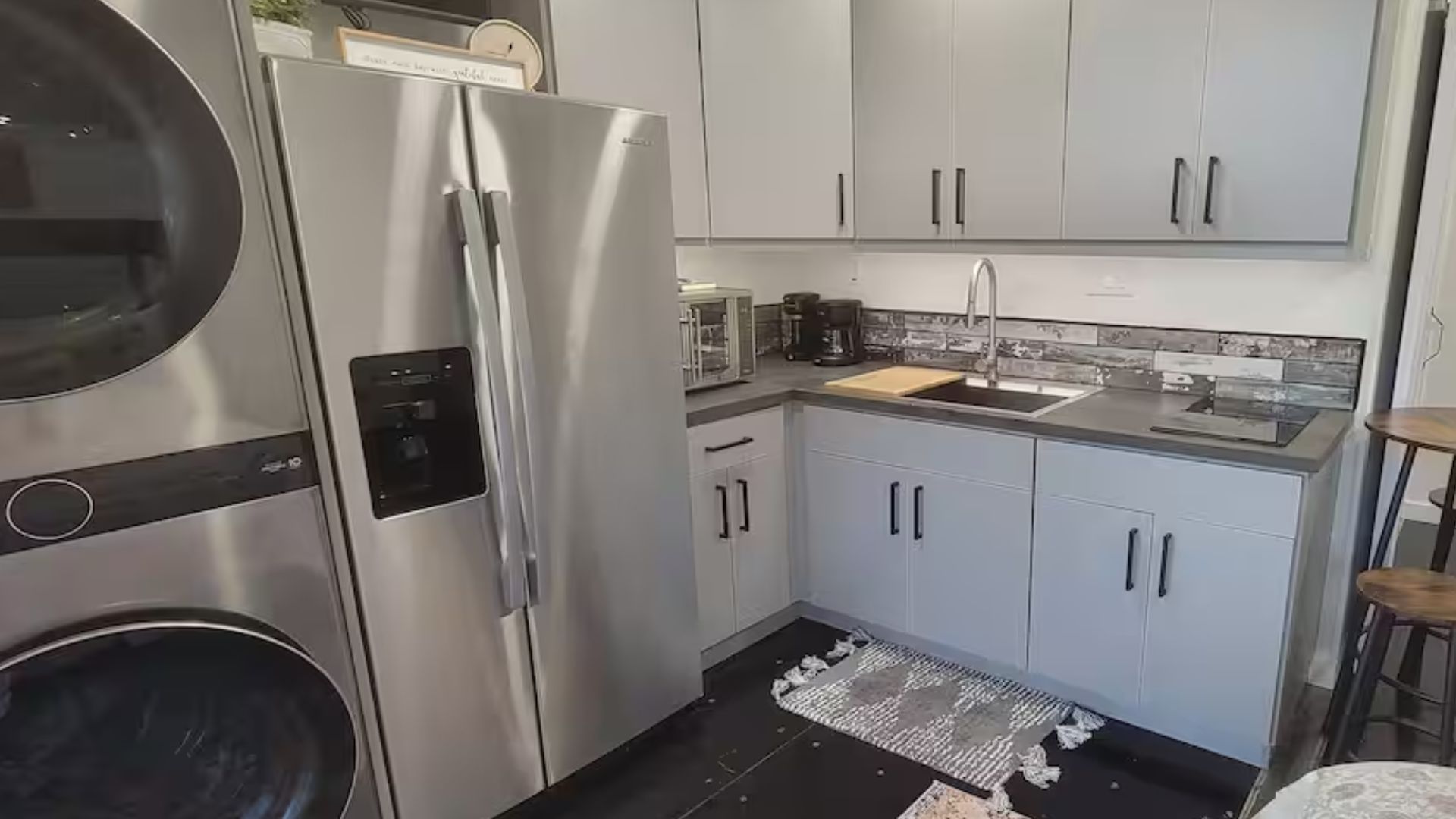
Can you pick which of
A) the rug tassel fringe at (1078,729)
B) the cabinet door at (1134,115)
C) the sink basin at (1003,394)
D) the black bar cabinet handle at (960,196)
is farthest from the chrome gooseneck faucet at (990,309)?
the rug tassel fringe at (1078,729)

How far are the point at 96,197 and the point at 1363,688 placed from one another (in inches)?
103

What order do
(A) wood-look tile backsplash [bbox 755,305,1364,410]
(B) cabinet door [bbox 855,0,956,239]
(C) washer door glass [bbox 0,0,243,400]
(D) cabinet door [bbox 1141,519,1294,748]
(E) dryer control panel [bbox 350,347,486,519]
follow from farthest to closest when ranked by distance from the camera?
(B) cabinet door [bbox 855,0,956,239] < (A) wood-look tile backsplash [bbox 755,305,1364,410] < (D) cabinet door [bbox 1141,519,1294,748] < (E) dryer control panel [bbox 350,347,486,519] < (C) washer door glass [bbox 0,0,243,400]

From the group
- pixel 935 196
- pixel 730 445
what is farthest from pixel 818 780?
pixel 935 196

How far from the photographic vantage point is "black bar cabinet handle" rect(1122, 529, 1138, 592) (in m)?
2.10

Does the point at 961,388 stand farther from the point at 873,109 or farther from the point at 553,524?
the point at 553,524

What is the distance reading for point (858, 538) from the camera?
2672 millimetres

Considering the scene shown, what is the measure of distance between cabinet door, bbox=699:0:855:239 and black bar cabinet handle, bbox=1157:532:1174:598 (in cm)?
141

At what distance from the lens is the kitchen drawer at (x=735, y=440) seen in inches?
96.3

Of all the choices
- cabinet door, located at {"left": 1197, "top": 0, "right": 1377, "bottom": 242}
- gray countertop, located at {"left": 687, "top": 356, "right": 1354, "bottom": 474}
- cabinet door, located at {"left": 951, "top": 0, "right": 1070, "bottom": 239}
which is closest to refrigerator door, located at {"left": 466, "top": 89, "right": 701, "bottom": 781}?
gray countertop, located at {"left": 687, "top": 356, "right": 1354, "bottom": 474}

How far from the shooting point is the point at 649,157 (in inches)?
78.2

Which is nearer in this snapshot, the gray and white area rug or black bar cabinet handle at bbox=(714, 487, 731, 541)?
the gray and white area rug

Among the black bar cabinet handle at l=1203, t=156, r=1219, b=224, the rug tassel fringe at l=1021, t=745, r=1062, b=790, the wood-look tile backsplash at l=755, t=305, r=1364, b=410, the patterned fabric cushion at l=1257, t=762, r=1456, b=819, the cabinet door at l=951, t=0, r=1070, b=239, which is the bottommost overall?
the rug tassel fringe at l=1021, t=745, r=1062, b=790

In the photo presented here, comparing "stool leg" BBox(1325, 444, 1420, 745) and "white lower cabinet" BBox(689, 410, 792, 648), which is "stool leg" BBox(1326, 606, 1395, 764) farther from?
"white lower cabinet" BBox(689, 410, 792, 648)

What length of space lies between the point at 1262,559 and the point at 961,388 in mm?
1084
